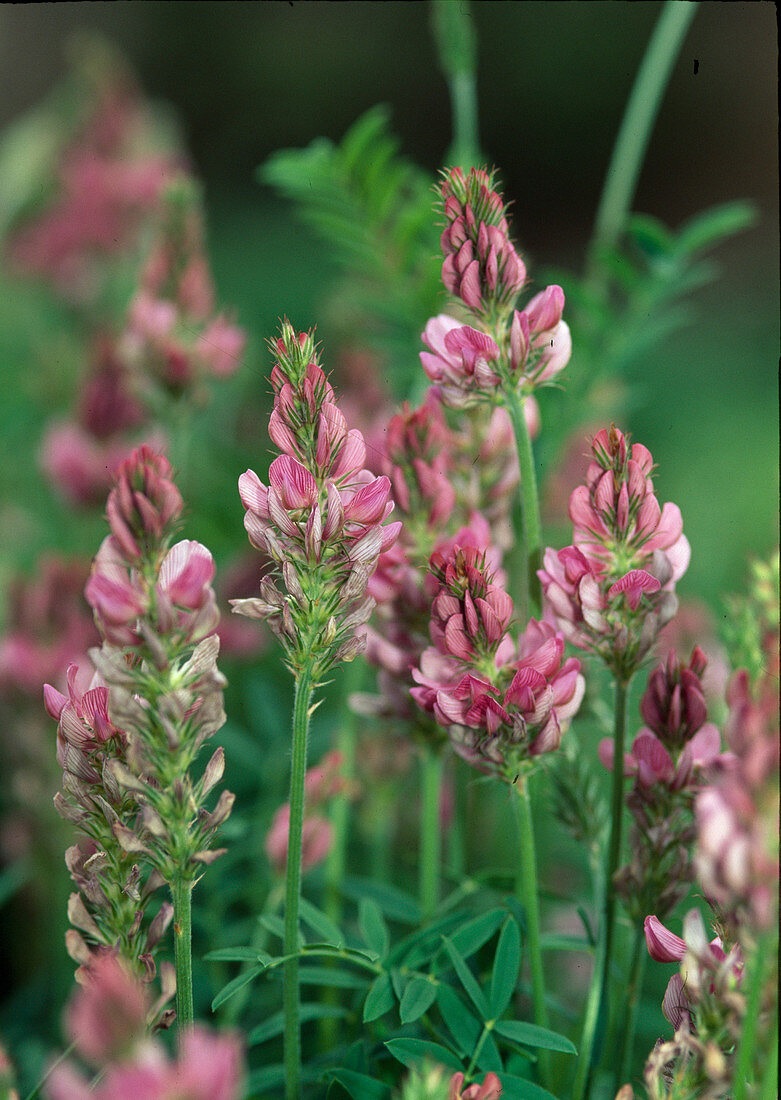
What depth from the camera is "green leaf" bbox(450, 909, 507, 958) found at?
0.49m

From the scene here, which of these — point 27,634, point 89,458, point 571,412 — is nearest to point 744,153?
point 571,412

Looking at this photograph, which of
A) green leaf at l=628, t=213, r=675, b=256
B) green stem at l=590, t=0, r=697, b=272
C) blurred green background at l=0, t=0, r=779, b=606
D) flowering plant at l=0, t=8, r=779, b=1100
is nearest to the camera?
flowering plant at l=0, t=8, r=779, b=1100

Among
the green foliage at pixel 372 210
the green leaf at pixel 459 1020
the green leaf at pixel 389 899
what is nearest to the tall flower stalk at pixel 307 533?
the green leaf at pixel 459 1020

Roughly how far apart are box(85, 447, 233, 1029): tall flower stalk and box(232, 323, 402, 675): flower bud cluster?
0.12 ft

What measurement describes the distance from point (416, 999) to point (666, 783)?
153 mm

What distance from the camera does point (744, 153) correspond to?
109 centimetres

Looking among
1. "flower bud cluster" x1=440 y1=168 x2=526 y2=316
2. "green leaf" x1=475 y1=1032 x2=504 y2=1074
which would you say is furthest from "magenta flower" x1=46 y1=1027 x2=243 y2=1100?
"flower bud cluster" x1=440 y1=168 x2=526 y2=316

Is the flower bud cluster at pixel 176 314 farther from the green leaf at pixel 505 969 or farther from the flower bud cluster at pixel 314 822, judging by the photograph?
the green leaf at pixel 505 969

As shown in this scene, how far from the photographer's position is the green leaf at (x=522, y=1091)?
42cm

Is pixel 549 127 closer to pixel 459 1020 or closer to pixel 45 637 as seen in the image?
pixel 45 637

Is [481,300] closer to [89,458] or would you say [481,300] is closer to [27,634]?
[27,634]

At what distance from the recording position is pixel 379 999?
47 centimetres

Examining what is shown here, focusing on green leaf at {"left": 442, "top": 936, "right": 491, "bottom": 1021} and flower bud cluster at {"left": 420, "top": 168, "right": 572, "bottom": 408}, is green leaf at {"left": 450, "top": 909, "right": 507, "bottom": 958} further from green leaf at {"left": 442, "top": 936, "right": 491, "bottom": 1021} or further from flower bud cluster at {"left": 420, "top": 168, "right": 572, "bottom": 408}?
flower bud cluster at {"left": 420, "top": 168, "right": 572, "bottom": 408}

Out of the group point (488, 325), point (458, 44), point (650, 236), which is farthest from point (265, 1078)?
point (458, 44)
